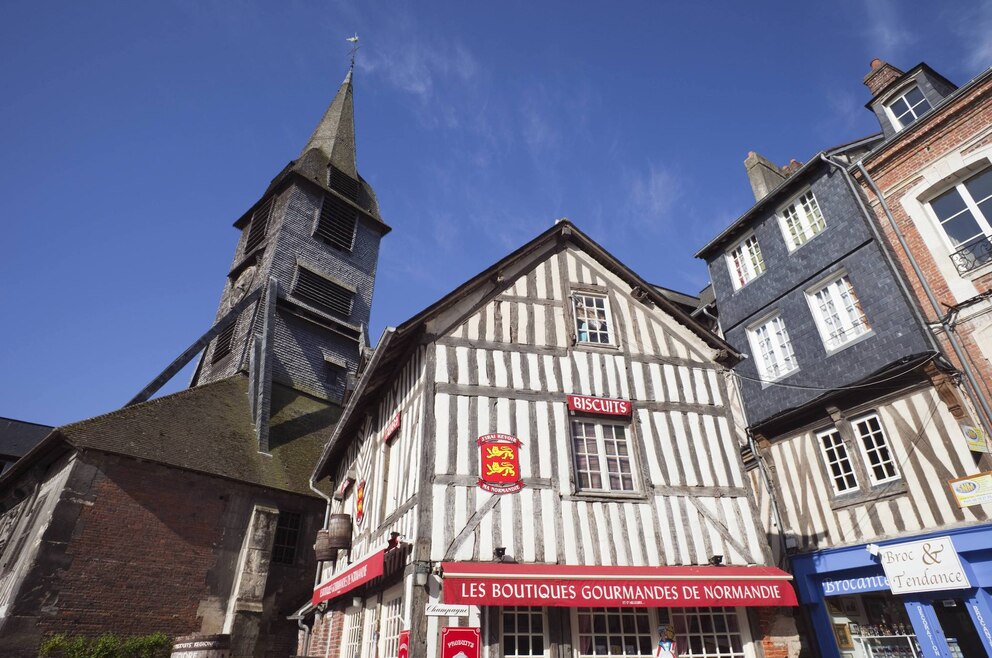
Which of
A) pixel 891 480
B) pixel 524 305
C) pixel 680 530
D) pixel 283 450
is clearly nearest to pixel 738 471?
pixel 680 530

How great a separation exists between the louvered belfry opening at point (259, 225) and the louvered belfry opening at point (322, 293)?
2.84m

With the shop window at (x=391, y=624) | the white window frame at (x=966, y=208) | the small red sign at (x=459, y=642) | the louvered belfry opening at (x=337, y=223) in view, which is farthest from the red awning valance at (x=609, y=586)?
the louvered belfry opening at (x=337, y=223)

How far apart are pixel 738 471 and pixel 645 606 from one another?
274cm

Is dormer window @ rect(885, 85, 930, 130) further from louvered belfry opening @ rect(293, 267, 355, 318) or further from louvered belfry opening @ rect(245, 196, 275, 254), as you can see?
louvered belfry opening @ rect(245, 196, 275, 254)

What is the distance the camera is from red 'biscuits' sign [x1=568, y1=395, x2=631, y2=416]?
26.3 feet

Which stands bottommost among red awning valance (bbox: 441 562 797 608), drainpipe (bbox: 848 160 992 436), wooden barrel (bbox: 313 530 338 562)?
red awning valance (bbox: 441 562 797 608)

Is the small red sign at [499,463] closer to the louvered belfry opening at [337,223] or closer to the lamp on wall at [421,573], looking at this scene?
the lamp on wall at [421,573]

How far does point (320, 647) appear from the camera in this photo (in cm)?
1071

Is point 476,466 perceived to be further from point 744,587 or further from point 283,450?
point 283,450

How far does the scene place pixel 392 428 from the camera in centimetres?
881

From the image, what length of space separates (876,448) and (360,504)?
8924 millimetres

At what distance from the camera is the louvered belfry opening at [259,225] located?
22.1 m

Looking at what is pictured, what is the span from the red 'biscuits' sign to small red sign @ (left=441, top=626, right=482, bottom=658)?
10.7ft

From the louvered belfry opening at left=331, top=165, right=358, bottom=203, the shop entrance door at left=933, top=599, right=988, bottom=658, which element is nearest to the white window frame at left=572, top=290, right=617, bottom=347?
the shop entrance door at left=933, top=599, right=988, bottom=658
